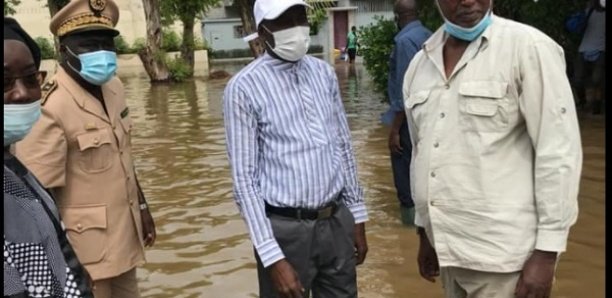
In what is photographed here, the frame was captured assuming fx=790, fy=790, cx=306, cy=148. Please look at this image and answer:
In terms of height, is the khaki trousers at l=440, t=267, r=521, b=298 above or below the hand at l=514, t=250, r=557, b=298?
below

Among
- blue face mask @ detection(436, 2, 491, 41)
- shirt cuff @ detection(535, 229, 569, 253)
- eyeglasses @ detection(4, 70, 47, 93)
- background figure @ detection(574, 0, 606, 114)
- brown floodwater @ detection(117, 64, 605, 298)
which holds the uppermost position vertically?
blue face mask @ detection(436, 2, 491, 41)

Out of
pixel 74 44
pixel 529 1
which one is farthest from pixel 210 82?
pixel 74 44

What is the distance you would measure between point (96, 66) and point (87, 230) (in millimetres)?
738

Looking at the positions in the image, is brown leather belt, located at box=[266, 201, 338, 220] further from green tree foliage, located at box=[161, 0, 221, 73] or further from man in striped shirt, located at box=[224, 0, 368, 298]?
green tree foliage, located at box=[161, 0, 221, 73]

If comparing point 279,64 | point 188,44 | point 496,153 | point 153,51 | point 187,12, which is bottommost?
point 188,44

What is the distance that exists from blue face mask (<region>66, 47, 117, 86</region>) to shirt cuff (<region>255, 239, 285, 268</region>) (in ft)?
3.70

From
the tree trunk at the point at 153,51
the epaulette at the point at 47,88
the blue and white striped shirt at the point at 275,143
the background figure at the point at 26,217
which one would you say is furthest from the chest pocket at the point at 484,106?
the tree trunk at the point at 153,51

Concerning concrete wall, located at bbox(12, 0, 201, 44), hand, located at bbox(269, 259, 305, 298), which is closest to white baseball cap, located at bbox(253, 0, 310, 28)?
hand, located at bbox(269, 259, 305, 298)

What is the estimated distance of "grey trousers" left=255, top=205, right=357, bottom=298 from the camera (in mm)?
3246

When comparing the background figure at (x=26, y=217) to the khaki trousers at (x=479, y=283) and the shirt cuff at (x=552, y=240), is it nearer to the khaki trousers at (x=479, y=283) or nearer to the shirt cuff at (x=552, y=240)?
the khaki trousers at (x=479, y=283)

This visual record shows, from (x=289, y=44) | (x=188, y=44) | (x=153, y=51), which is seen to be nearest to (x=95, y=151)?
(x=289, y=44)

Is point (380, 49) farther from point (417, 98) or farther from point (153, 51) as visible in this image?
point (153, 51)

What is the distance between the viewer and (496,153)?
105 inches

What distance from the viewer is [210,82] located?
23797 mm
